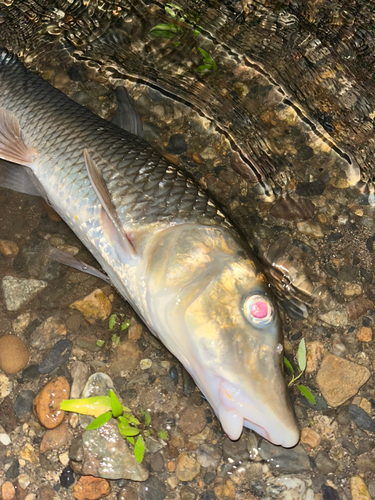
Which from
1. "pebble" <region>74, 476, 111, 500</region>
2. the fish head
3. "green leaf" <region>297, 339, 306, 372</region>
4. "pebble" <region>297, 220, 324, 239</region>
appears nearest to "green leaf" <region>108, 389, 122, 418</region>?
"pebble" <region>74, 476, 111, 500</region>

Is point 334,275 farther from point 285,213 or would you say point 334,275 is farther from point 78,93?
point 78,93

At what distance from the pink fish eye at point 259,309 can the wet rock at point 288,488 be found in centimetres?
121

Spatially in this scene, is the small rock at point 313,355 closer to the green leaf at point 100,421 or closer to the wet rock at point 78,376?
the green leaf at point 100,421

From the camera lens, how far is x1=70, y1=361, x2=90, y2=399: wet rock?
308cm

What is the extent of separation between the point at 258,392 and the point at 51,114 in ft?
8.16

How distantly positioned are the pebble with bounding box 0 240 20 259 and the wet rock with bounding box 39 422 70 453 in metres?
1.33

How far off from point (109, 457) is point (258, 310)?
1.42 metres

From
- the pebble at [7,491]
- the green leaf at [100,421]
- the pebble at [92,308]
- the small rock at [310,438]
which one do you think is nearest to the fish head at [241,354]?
the small rock at [310,438]

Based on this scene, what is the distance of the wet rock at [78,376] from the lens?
3.08 meters

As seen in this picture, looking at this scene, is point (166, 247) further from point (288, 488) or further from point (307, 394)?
point (288, 488)

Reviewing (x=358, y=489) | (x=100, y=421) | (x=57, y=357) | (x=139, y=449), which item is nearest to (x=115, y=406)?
(x=100, y=421)

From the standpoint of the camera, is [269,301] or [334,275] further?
[334,275]

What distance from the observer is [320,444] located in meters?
3.06

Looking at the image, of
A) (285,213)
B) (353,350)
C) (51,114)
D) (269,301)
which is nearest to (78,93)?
(51,114)
